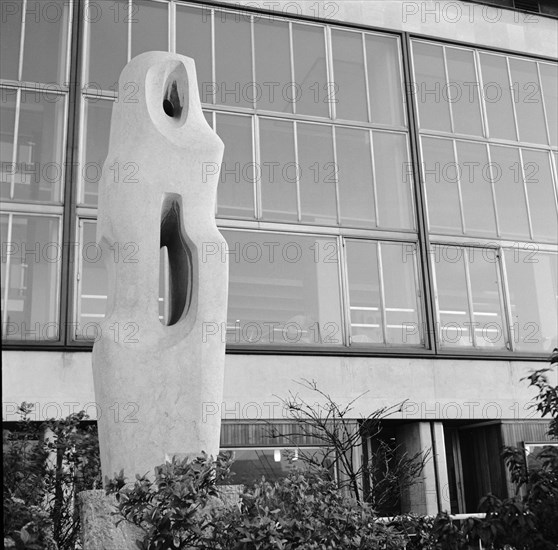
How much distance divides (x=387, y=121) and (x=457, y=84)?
2.52 meters

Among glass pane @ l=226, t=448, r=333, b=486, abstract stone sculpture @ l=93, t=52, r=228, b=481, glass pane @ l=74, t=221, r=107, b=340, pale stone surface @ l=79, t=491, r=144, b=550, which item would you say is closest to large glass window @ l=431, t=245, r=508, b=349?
glass pane @ l=226, t=448, r=333, b=486

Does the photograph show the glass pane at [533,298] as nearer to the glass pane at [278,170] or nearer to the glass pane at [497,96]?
the glass pane at [497,96]

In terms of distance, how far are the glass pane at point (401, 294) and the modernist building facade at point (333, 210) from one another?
0.14 feet

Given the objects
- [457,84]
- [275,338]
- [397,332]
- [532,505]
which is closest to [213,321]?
[532,505]

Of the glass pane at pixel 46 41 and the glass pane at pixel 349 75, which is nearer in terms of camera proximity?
the glass pane at pixel 46 41

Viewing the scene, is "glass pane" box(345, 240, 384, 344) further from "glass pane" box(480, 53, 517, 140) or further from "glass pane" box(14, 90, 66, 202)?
"glass pane" box(14, 90, 66, 202)

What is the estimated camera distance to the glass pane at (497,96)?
22.2 metres

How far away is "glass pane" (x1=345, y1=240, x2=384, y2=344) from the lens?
19.4 metres

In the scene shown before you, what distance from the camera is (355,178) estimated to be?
20.3 meters

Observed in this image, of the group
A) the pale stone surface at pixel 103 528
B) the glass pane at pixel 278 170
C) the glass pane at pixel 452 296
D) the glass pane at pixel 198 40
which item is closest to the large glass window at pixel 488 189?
the glass pane at pixel 452 296

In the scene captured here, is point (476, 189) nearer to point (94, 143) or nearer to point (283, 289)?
point (283, 289)

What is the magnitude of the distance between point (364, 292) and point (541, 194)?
6116 millimetres

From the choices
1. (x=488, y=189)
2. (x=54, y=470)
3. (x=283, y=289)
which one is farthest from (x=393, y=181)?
(x=54, y=470)

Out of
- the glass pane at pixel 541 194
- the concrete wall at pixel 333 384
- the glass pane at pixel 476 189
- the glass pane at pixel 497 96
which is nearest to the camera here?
the concrete wall at pixel 333 384
